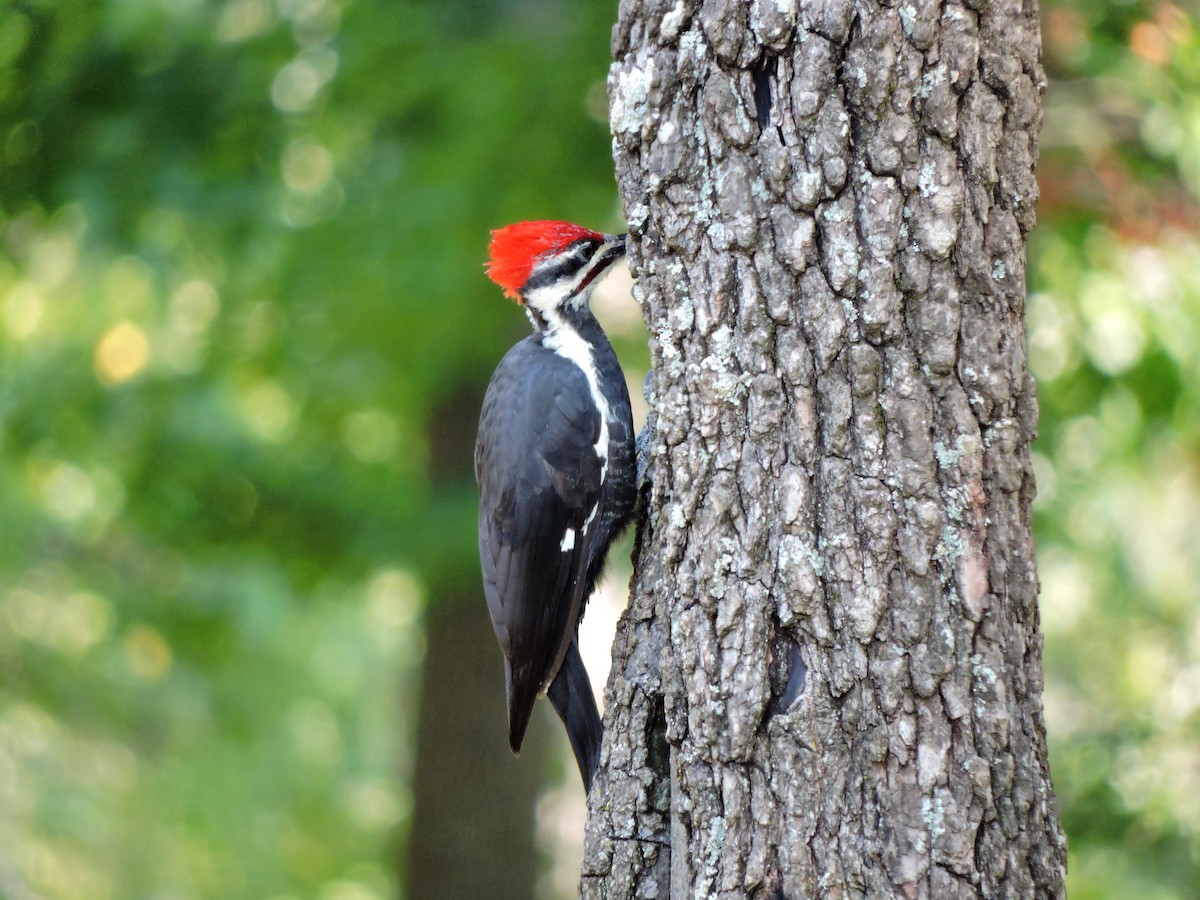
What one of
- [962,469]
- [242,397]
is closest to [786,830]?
[962,469]

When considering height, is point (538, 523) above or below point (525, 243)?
below

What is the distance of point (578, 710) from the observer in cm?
315

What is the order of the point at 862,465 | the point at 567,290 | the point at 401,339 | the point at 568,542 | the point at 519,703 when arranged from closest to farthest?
the point at 862,465
the point at 519,703
the point at 568,542
the point at 567,290
the point at 401,339

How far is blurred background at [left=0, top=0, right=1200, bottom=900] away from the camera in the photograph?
158 inches

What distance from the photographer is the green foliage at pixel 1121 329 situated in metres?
4.21

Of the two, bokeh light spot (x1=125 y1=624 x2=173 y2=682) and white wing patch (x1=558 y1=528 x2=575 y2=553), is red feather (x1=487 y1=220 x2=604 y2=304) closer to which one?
white wing patch (x1=558 y1=528 x2=575 y2=553)

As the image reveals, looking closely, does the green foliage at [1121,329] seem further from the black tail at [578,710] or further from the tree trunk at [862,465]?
the tree trunk at [862,465]

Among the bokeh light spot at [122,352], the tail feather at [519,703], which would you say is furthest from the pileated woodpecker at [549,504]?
the bokeh light spot at [122,352]

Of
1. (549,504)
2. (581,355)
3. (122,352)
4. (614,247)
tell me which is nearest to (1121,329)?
(614,247)

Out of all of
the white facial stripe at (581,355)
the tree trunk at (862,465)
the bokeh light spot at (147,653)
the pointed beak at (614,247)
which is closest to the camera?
the tree trunk at (862,465)

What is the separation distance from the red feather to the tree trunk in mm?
1287

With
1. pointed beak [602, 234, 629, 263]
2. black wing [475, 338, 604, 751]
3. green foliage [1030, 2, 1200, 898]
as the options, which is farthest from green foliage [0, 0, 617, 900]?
green foliage [1030, 2, 1200, 898]

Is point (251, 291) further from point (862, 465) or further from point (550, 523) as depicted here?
point (862, 465)

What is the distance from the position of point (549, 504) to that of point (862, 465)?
1.35 metres
